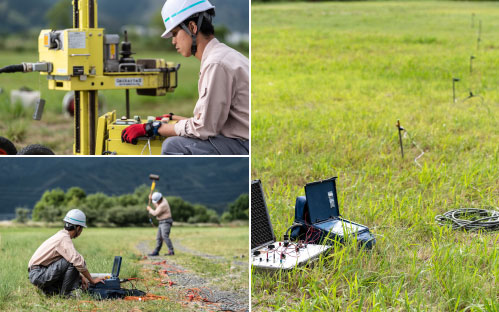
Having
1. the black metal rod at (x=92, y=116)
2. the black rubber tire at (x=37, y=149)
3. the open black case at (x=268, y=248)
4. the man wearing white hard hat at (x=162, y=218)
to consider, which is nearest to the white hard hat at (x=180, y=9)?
the black rubber tire at (x=37, y=149)

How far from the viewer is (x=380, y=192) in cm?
724

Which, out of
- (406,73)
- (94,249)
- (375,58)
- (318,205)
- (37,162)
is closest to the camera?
(37,162)

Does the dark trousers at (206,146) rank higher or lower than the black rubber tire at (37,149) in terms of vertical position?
higher

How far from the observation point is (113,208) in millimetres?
9031

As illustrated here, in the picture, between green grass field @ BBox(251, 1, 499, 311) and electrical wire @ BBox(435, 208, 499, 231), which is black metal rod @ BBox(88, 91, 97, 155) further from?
electrical wire @ BBox(435, 208, 499, 231)

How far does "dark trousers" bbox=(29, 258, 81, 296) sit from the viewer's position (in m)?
4.94

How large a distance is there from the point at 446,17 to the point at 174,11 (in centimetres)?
2698

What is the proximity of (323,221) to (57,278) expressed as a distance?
212cm

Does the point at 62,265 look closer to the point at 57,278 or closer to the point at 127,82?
the point at 57,278

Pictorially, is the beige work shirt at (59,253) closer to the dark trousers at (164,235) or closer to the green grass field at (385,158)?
the green grass field at (385,158)

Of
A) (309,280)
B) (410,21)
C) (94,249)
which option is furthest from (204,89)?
(410,21)

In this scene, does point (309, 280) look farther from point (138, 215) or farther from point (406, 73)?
point (406, 73)

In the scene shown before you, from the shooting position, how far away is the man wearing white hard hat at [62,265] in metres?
4.95

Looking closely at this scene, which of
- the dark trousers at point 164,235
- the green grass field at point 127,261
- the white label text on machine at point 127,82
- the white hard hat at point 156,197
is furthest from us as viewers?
the white hard hat at point 156,197
